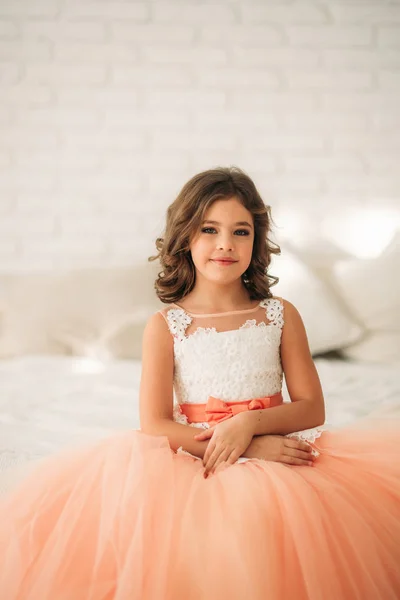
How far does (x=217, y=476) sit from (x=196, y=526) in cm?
13

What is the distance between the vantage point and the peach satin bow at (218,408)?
98 cm

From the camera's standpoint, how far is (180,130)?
228 centimetres

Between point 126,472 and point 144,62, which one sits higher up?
point 144,62

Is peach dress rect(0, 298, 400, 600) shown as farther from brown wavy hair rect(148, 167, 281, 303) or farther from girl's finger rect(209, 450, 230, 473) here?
brown wavy hair rect(148, 167, 281, 303)

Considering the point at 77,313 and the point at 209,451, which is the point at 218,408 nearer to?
the point at 209,451

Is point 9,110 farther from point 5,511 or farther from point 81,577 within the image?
point 81,577

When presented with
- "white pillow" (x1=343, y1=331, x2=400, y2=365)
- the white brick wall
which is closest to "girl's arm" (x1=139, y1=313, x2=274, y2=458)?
"white pillow" (x1=343, y1=331, x2=400, y2=365)

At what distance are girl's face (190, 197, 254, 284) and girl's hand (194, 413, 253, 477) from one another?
0.27 meters

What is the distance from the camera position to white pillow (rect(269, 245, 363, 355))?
6.11ft

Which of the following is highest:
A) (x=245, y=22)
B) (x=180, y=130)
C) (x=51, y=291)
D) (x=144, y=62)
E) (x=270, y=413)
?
(x=245, y=22)

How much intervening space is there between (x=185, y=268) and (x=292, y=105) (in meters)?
1.40

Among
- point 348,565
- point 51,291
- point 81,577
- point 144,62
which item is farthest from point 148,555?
point 144,62

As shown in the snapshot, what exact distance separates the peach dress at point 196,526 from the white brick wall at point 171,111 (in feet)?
5.07

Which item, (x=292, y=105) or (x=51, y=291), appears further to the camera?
(x=292, y=105)
